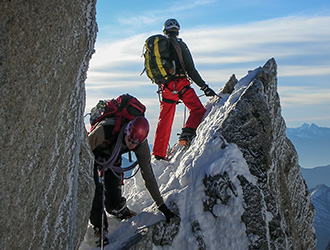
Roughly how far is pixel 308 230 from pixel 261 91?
190 inches

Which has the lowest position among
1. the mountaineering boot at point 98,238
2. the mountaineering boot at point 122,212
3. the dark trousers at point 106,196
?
the mountaineering boot at point 98,238

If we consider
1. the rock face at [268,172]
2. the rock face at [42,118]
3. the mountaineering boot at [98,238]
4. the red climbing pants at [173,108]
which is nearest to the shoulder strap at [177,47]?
the red climbing pants at [173,108]

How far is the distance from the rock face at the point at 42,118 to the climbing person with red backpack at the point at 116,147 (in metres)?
1.07

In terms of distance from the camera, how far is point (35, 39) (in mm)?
4535

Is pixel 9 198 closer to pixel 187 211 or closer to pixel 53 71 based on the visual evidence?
pixel 53 71

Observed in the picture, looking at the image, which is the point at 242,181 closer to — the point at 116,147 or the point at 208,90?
the point at 116,147

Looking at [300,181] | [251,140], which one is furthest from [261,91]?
[300,181]

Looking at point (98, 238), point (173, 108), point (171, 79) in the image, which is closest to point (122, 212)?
point (98, 238)

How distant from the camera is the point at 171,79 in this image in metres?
10.6

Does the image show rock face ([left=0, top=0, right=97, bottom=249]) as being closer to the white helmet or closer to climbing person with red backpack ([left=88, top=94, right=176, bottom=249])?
climbing person with red backpack ([left=88, top=94, right=176, bottom=249])

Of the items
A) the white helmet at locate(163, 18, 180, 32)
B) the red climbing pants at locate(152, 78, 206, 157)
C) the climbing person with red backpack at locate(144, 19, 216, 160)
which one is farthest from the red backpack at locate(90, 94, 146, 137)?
the white helmet at locate(163, 18, 180, 32)

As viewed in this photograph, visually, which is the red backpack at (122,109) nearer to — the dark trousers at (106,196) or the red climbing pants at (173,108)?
the dark trousers at (106,196)

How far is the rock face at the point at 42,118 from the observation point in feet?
14.2

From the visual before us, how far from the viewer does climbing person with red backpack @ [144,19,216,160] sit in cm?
1023
